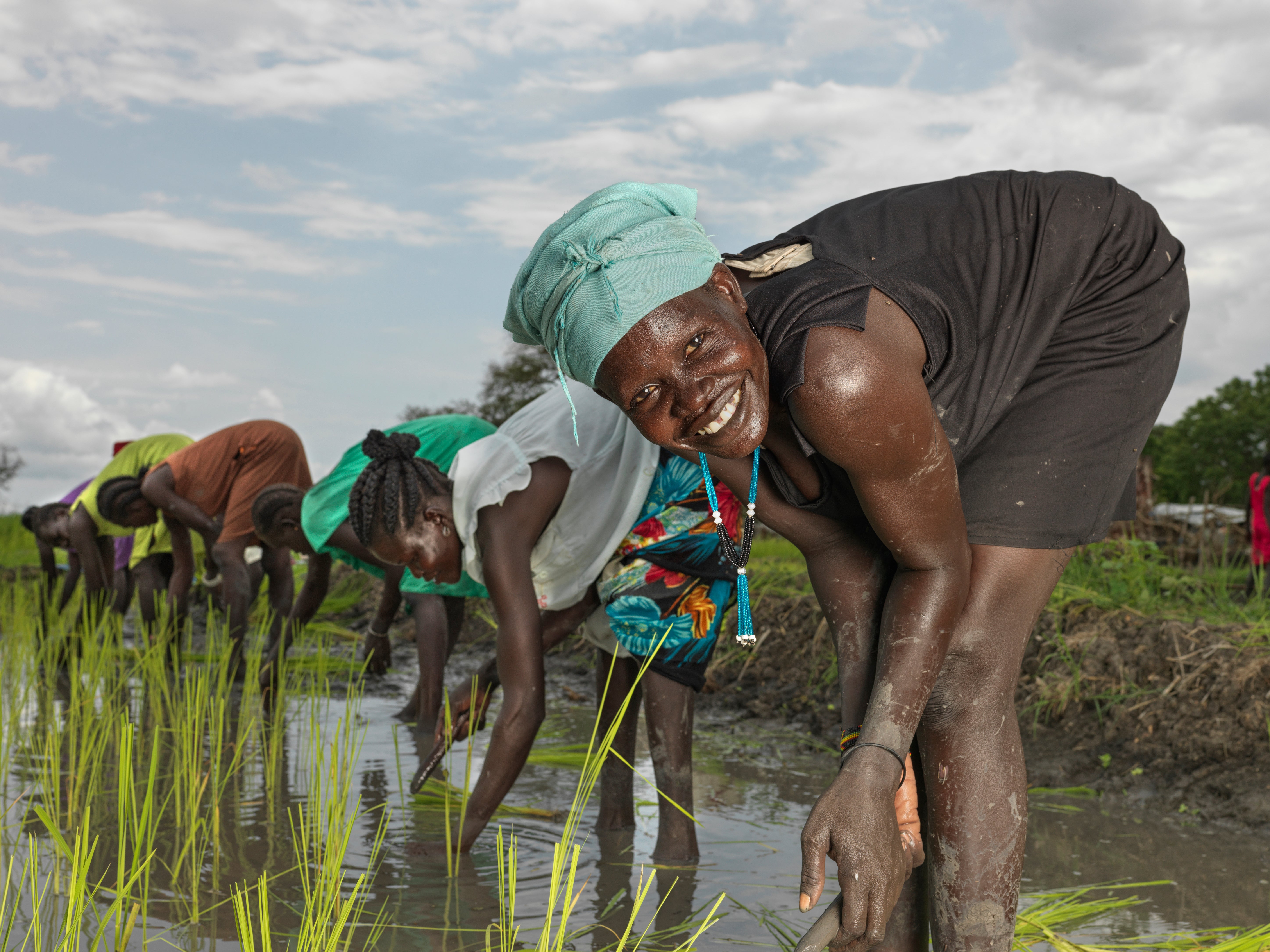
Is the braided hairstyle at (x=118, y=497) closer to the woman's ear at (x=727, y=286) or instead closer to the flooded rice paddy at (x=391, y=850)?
the flooded rice paddy at (x=391, y=850)

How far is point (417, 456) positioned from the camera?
3.98 meters

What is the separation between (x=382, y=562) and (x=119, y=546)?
19.0 ft

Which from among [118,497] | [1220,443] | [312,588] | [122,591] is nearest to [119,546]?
[122,591]

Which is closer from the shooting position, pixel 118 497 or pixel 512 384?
pixel 118 497

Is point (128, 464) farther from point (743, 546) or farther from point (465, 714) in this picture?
point (743, 546)

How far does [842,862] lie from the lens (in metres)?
1.25

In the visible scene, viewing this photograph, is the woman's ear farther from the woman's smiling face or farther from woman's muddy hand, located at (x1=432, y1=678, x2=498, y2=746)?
woman's muddy hand, located at (x1=432, y1=678, x2=498, y2=746)

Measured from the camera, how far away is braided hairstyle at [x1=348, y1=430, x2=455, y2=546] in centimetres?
271

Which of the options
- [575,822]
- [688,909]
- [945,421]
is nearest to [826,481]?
[945,421]

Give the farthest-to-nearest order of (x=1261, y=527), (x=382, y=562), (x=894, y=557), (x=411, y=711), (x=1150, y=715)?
(x=1261, y=527), (x=411, y=711), (x=382, y=562), (x=1150, y=715), (x=894, y=557)

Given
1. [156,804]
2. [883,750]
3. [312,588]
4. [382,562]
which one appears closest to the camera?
[883,750]

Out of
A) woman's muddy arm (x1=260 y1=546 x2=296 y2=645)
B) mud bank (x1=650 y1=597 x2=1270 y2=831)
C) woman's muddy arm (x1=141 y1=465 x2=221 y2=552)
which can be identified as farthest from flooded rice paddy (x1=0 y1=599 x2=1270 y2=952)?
woman's muddy arm (x1=141 y1=465 x2=221 y2=552)

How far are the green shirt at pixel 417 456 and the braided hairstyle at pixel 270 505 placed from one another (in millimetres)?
388

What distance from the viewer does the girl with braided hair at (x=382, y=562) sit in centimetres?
402
